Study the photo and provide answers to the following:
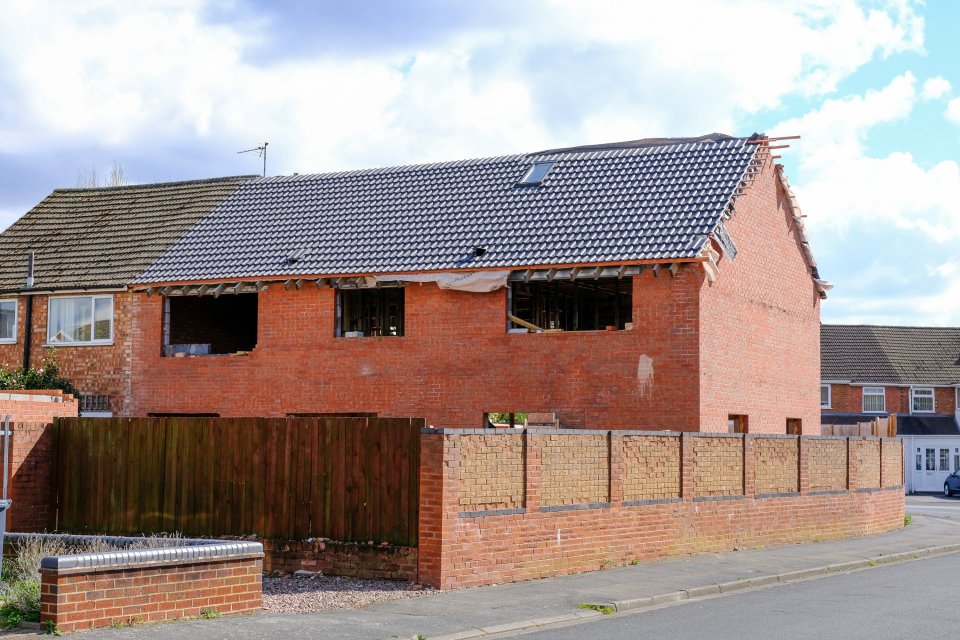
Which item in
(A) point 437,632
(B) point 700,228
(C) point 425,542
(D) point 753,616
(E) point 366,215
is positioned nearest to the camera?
(A) point 437,632

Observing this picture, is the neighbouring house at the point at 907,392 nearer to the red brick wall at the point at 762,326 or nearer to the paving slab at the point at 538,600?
the red brick wall at the point at 762,326

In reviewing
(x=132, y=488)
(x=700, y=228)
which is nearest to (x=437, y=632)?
(x=132, y=488)

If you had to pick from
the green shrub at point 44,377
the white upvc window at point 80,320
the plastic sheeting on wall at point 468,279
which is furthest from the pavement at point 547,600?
the green shrub at point 44,377

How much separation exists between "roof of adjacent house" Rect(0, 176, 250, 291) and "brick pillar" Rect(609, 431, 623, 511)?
589 inches

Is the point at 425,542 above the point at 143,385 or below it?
below

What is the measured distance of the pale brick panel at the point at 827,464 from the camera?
24.4 meters

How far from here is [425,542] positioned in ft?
48.7

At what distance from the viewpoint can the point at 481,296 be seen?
25172 millimetres

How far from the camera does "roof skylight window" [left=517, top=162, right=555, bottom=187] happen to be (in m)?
28.3

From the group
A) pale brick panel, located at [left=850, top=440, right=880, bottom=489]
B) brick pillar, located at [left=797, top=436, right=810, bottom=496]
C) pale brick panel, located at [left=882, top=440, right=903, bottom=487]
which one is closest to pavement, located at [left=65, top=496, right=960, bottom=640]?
brick pillar, located at [left=797, top=436, right=810, bottom=496]

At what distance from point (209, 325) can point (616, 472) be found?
1510 cm

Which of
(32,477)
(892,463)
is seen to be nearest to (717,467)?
(892,463)

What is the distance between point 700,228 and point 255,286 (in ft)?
33.6

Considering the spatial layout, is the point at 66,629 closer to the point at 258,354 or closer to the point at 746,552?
the point at 746,552
